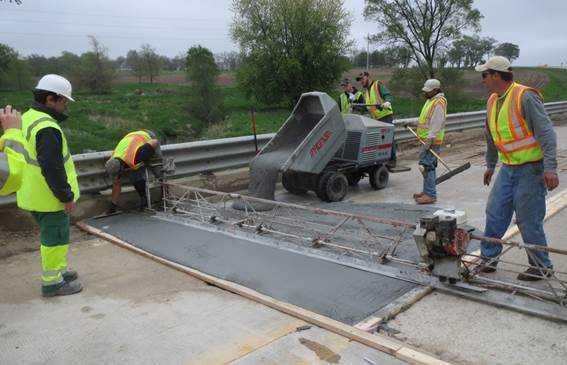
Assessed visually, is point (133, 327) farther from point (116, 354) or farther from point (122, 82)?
point (122, 82)

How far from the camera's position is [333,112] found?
6840mm

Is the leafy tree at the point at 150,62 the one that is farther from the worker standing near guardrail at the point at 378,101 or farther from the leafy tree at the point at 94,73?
the worker standing near guardrail at the point at 378,101

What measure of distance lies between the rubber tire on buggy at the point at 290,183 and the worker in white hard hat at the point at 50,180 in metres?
3.73

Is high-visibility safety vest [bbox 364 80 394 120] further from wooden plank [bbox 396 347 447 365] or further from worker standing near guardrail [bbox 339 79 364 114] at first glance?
wooden plank [bbox 396 347 447 365]

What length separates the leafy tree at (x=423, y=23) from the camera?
1559 inches

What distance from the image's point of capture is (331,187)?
23.1ft

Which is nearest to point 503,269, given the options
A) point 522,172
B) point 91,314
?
point 522,172

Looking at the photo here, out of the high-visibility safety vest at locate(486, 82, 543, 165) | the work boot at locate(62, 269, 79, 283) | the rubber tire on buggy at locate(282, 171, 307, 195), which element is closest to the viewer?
the high-visibility safety vest at locate(486, 82, 543, 165)

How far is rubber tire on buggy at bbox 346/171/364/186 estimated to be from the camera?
7.97m

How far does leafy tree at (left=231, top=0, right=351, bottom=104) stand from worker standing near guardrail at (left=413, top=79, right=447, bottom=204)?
31.0m

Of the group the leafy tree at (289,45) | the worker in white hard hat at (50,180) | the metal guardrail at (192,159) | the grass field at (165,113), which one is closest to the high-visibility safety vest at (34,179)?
the worker in white hard hat at (50,180)

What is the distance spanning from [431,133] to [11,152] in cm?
524

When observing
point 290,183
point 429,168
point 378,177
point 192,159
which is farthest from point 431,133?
point 192,159

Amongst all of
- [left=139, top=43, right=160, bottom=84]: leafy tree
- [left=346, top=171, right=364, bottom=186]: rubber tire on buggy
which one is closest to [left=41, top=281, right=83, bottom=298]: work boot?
[left=346, top=171, right=364, bottom=186]: rubber tire on buggy
